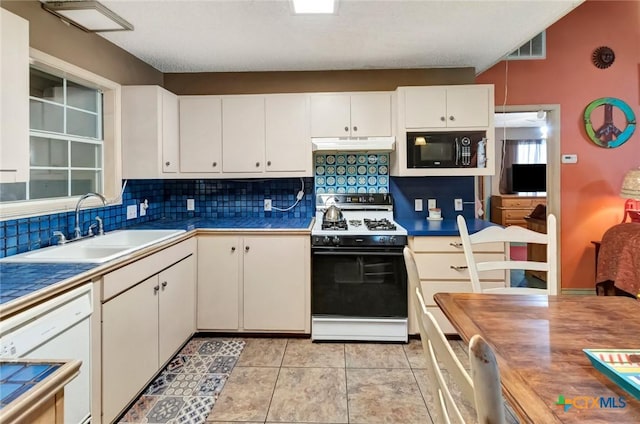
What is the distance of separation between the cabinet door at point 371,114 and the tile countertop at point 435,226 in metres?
0.80

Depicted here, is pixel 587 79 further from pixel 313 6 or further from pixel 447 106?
pixel 313 6

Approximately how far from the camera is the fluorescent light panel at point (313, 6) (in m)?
2.09

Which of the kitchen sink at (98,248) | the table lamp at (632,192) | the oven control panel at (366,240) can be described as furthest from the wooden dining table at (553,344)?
the table lamp at (632,192)

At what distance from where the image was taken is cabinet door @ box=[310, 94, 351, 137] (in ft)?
10.3

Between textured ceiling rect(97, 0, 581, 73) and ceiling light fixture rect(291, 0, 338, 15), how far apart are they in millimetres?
57

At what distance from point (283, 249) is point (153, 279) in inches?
39.3

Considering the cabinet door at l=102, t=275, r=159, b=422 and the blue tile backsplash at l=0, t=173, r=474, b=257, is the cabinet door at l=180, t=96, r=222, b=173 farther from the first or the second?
the cabinet door at l=102, t=275, r=159, b=422

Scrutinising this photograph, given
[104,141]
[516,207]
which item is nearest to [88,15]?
[104,141]

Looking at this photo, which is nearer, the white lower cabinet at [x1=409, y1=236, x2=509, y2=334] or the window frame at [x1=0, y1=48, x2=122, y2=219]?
the window frame at [x1=0, y1=48, x2=122, y2=219]

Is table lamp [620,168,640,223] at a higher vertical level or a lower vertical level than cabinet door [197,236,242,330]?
higher

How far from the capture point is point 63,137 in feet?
7.74

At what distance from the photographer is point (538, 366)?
2.97ft

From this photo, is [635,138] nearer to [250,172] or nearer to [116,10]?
[250,172]

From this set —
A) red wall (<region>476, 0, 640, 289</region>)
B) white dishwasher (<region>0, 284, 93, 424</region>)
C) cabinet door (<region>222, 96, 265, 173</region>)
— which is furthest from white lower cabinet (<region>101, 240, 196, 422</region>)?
red wall (<region>476, 0, 640, 289</region>)
